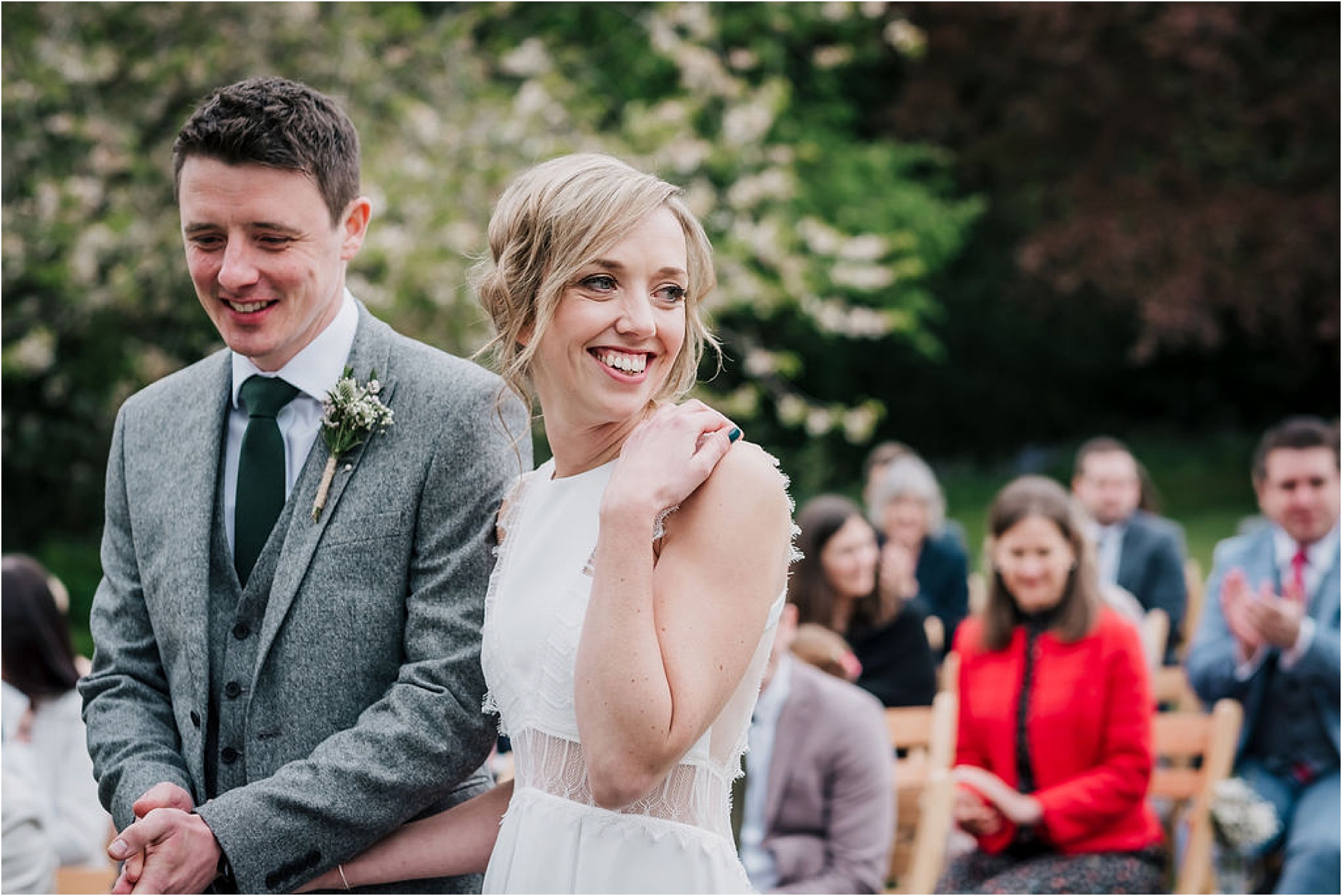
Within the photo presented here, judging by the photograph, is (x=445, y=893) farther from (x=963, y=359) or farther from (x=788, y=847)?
(x=963, y=359)

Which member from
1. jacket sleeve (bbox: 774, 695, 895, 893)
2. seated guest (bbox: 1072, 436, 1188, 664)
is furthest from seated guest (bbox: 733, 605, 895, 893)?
seated guest (bbox: 1072, 436, 1188, 664)

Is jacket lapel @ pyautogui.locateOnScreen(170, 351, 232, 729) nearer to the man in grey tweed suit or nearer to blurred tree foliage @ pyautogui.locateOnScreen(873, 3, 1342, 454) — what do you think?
the man in grey tweed suit

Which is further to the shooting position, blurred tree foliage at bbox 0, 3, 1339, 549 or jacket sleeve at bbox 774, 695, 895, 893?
blurred tree foliage at bbox 0, 3, 1339, 549

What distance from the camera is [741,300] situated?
931cm

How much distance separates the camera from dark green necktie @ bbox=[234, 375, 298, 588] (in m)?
2.35

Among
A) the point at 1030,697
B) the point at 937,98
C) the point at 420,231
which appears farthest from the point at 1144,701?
the point at 937,98

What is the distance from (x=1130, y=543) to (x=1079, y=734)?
3.29 metres

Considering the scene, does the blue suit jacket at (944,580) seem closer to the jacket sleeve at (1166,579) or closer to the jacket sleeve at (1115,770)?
the jacket sleeve at (1166,579)

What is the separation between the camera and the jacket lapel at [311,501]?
2.24m

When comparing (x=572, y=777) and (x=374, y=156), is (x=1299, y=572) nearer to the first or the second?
(x=572, y=777)

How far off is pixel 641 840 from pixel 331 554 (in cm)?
68

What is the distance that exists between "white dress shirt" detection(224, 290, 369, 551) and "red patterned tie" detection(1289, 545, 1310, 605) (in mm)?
4159

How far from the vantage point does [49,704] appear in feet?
15.1

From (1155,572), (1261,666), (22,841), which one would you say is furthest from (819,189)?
(22,841)
